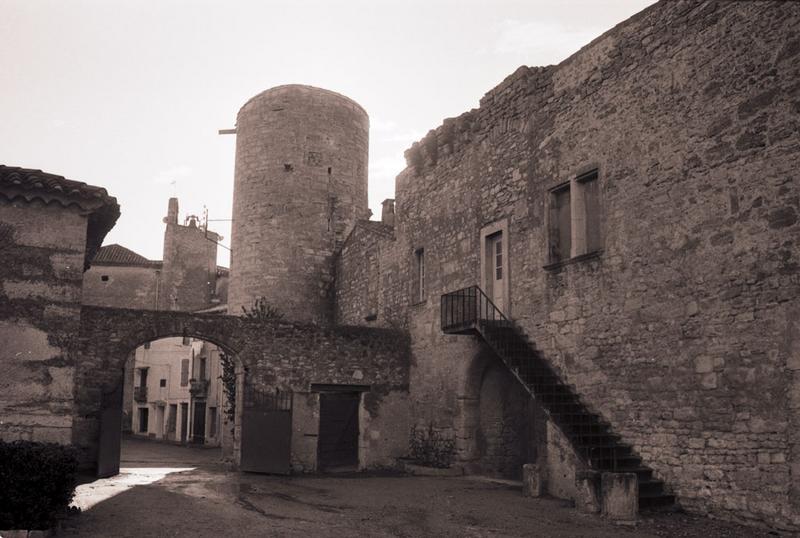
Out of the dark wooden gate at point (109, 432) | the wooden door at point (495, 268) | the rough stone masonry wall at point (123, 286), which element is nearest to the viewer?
the dark wooden gate at point (109, 432)

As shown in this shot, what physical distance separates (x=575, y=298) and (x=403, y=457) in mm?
6519

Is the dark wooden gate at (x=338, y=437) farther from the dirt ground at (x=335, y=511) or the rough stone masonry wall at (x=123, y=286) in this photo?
the rough stone masonry wall at (x=123, y=286)

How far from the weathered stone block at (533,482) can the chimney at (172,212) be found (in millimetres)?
29876

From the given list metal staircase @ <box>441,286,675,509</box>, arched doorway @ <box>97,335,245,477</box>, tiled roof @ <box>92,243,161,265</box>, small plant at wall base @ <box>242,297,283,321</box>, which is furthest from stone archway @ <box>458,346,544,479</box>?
tiled roof @ <box>92,243,161,265</box>

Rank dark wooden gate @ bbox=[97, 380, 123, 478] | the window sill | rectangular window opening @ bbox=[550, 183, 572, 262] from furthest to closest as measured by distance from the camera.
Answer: dark wooden gate @ bbox=[97, 380, 123, 478] → rectangular window opening @ bbox=[550, 183, 572, 262] → the window sill

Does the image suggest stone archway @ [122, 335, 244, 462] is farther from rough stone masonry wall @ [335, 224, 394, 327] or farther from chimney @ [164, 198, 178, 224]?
rough stone masonry wall @ [335, 224, 394, 327]

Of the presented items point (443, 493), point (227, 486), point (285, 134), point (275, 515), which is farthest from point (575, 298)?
point (285, 134)

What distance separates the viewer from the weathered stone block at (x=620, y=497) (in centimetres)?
959

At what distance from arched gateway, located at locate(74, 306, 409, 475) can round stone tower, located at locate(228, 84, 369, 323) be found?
5421 millimetres

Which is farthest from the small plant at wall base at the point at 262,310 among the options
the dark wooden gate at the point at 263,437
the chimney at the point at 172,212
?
the chimney at the point at 172,212

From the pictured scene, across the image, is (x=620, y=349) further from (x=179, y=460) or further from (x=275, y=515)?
(x=179, y=460)

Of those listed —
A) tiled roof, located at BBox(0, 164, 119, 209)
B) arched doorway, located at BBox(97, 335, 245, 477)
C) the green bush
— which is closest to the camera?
the green bush

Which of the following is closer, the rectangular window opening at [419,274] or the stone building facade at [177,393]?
the rectangular window opening at [419,274]

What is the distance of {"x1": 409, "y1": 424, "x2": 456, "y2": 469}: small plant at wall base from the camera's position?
15688mm
